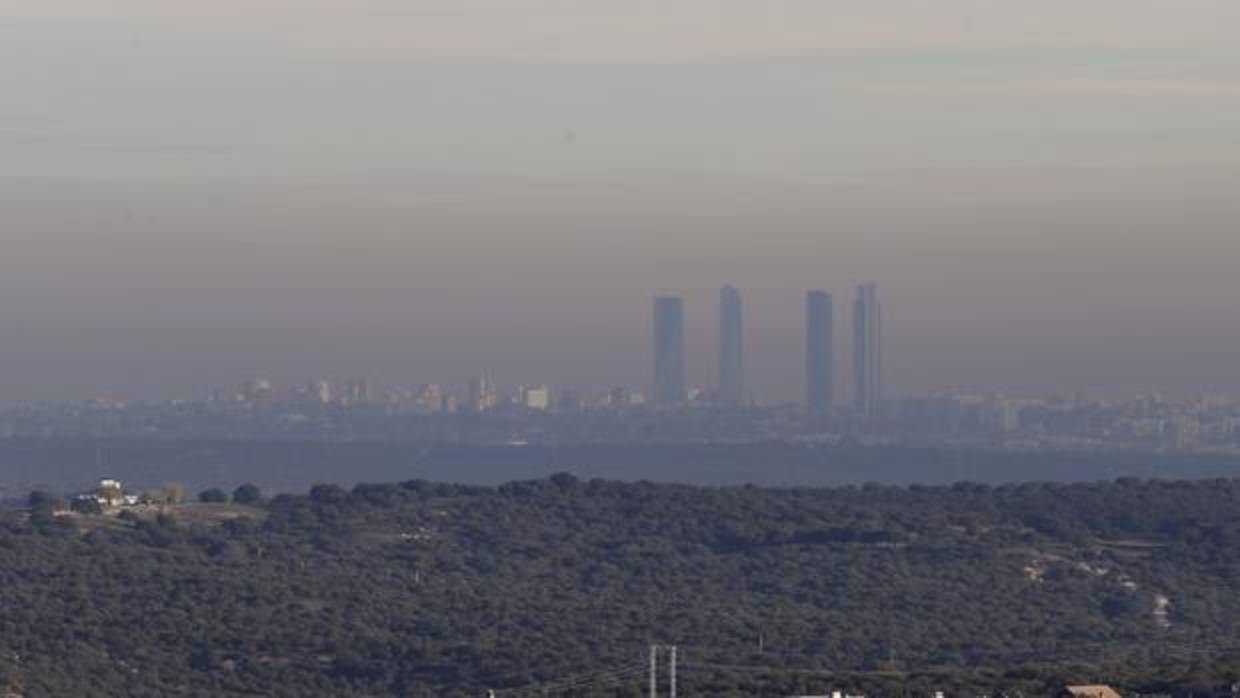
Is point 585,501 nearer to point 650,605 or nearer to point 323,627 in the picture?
point 650,605

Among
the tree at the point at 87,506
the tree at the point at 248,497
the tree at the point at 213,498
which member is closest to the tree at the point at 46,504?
the tree at the point at 87,506

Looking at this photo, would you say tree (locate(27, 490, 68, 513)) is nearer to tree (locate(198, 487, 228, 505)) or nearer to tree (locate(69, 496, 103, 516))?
tree (locate(69, 496, 103, 516))

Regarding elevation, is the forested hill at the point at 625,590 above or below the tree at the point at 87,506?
below

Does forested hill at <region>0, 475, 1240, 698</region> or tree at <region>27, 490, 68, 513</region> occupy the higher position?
tree at <region>27, 490, 68, 513</region>

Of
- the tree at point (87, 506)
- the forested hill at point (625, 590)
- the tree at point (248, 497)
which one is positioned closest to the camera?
the forested hill at point (625, 590)

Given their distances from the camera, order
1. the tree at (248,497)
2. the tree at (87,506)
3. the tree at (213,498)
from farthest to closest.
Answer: the tree at (213,498)
the tree at (248,497)
the tree at (87,506)

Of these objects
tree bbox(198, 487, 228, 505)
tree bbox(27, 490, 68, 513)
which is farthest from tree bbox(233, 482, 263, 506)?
tree bbox(27, 490, 68, 513)

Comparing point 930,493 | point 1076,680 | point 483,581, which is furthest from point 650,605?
point 930,493

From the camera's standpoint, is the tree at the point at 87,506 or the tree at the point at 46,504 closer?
the tree at the point at 46,504

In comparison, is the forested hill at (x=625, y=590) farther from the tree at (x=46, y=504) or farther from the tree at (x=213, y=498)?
the tree at (x=213, y=498)
